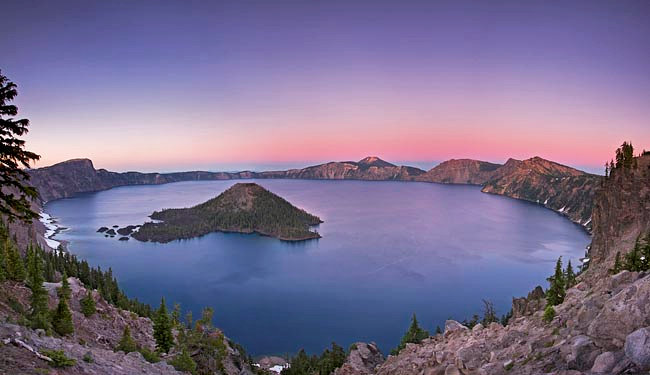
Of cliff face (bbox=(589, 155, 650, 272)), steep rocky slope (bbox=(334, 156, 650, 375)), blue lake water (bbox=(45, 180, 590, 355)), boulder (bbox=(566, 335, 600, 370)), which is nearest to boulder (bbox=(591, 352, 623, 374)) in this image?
steep rocky slope (bbox=(334, 156, 650, 375))

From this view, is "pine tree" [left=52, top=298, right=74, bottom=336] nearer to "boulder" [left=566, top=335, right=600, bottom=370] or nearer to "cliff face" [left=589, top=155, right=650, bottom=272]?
"boulder" [left=566, top=335, right=600, bottom=370]

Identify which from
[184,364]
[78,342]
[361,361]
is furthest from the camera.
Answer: [361,361]

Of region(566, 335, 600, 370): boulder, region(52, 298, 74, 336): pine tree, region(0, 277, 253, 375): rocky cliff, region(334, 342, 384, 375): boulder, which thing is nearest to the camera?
region(566, 335, 600, 370): boulder

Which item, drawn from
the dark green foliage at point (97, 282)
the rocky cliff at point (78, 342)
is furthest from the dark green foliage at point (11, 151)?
the dark green foliage at point (97, 282)

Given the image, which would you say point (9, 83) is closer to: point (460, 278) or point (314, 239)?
point (460, 278)

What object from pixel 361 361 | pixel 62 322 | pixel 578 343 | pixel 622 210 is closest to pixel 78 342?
A: pixel 62 322

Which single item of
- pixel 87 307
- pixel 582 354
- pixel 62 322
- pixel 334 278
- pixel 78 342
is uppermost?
pixel 582 354

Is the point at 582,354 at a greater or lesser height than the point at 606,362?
lesser

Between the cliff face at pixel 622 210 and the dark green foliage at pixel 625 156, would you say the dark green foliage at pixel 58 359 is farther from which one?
the dark green foliage at pixel 625 156

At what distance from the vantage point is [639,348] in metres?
11.1

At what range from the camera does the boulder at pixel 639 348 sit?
425 inches

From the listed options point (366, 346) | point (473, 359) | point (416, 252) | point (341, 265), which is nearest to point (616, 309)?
point (473, 359)

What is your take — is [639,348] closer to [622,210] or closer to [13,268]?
[13,268]

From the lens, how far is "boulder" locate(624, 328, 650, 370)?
1080 centimetres
